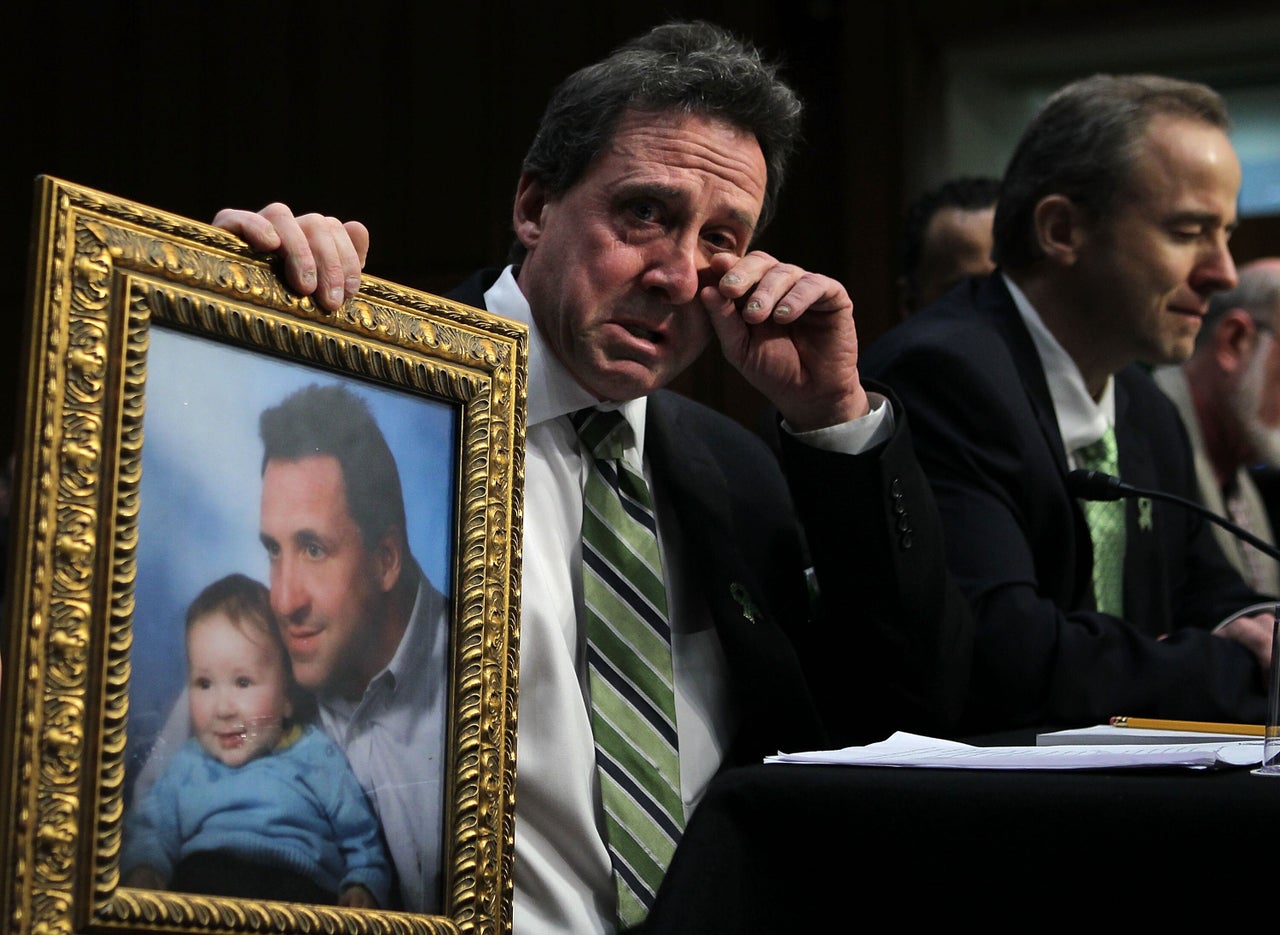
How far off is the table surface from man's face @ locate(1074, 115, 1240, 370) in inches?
67.6

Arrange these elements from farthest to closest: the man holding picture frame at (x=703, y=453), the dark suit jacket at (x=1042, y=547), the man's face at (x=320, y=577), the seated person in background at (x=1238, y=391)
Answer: the seated person in background at (x=1238, y=391), the dark suit jacket at (x=1042, y=547), the man holding picture frame at (x=703, y=453), the man's face at (x=320, y=577)

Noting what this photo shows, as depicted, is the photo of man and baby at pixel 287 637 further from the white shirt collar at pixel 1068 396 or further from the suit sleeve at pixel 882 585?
the white shirt collar at pixel 1068 396

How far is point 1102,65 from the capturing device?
16.2 ft

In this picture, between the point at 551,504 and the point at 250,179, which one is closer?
the point at 551,504

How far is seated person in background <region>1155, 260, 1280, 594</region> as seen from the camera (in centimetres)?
405

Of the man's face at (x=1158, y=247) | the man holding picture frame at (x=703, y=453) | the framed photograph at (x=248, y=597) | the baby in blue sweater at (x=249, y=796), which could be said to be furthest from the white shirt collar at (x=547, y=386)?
the man's face at (x=1158, y=247)

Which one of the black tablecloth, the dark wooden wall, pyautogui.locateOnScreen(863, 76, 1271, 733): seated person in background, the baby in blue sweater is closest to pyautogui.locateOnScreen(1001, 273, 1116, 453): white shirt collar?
pyautogui.locateOnScreen(863, 76, 1271, 733): seated person in background

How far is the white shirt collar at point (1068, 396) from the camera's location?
267cm

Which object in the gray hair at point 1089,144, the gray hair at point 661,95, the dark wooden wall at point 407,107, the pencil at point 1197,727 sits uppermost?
the dark wooden wall at point 407,107

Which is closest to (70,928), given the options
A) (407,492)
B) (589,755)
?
(407,492)

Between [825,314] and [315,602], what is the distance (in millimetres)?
906

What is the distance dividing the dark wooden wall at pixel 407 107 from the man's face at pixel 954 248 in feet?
2.49

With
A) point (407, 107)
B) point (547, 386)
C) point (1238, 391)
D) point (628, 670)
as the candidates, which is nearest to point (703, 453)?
point (547, 386)

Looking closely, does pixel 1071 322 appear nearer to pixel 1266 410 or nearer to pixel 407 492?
pixel 1266 410
